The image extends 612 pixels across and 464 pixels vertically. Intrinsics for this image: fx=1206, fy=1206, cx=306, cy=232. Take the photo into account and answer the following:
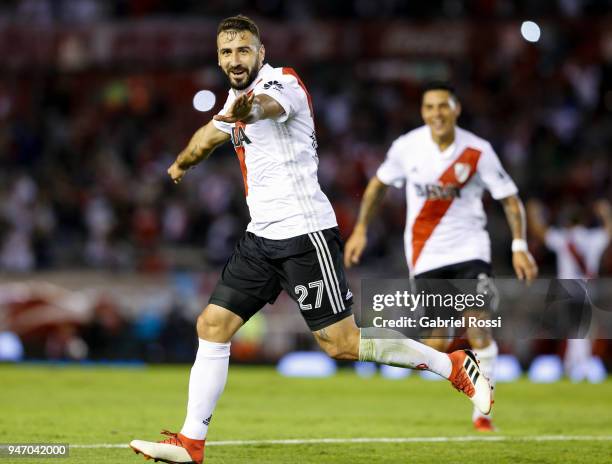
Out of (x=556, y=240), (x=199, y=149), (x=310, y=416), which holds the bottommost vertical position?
(x=310, y=416)

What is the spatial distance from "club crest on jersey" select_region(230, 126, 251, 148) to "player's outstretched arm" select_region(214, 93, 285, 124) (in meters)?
0.42

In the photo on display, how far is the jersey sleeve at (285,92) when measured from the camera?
6887mm

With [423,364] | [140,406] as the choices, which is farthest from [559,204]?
[423,364]

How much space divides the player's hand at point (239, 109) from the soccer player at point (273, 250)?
601 millimetres

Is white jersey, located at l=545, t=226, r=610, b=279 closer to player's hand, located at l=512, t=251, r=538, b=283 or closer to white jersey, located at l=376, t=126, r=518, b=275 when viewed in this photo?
white jersey, located at l=376, t=126, r=518, b=275

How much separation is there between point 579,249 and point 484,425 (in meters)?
8.24

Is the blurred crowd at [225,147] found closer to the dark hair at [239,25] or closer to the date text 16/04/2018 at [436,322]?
the date text 16/04/2018 at [436,322]

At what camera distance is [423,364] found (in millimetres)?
7477

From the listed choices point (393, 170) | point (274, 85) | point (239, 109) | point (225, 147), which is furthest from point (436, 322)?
point (225, 147)

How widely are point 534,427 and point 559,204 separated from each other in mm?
11897

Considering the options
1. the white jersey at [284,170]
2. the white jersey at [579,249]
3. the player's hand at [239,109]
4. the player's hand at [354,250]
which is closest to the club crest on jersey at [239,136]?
the white jersey at [284,170]

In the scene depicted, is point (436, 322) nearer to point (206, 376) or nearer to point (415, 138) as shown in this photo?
point (415, 138)

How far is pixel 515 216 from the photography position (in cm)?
980

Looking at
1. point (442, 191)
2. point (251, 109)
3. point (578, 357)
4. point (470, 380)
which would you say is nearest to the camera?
point (251, 109)
